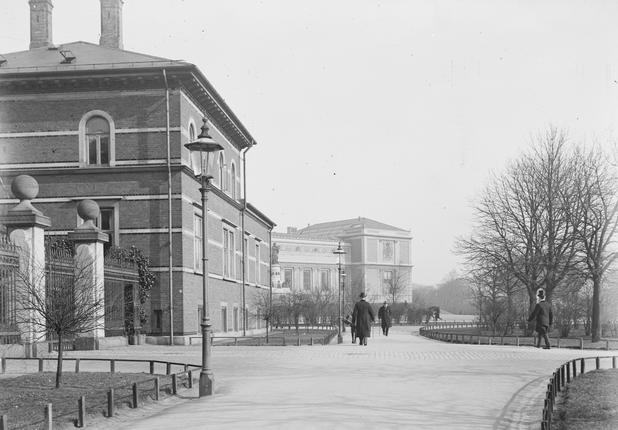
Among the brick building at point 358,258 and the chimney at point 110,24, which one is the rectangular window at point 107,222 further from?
the brick building at point 358,258

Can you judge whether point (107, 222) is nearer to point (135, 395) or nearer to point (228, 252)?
point (228, 252)

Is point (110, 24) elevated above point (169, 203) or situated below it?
above

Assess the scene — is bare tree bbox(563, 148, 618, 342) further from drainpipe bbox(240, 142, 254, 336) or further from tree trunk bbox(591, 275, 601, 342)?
drainpipe bbox(240, 142, 254, 336)

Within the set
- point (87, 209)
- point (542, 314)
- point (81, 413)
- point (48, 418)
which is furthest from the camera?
point (87, 209)

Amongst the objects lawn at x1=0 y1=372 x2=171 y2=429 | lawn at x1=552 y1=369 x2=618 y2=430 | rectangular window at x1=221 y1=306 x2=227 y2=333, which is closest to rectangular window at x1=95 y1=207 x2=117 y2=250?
rectangular window at x1=221 y1=306 x2=227 y2=333

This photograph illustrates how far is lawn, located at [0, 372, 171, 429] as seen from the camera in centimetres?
1031

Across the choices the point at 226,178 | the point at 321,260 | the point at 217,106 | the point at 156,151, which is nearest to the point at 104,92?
the point at 156,151

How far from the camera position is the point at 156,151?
102 ft

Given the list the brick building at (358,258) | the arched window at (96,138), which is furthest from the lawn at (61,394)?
the brick building at (358,258)

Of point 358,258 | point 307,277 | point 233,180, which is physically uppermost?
point 233,180

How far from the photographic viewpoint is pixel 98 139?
31.7 m

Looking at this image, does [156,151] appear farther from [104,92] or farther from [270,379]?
[270,379]

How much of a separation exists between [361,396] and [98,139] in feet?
73.3

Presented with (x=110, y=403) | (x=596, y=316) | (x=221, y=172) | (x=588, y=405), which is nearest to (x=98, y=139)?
(x=221, y=172)
